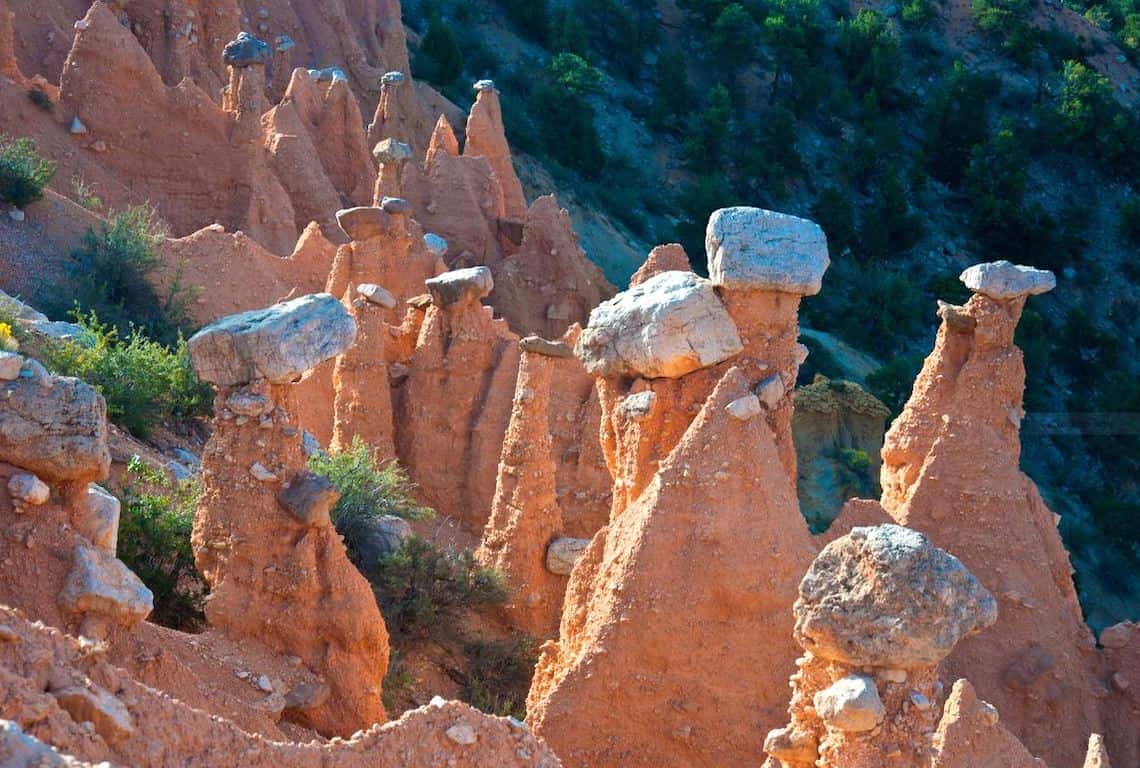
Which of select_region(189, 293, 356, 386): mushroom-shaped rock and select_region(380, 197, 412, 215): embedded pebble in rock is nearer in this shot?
select_region(189, 293, 356, 386): mushroom-shaped rock

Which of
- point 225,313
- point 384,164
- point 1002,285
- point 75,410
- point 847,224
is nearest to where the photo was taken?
point 75,410

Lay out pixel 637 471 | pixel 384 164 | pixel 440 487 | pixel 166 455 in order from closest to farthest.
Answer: pixel 637 471
pixel 166 455
pixel 440 487
pixel 384 164

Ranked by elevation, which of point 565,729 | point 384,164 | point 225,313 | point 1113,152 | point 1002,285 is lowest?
point 1113,152

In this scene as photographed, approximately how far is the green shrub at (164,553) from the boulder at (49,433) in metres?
2.61

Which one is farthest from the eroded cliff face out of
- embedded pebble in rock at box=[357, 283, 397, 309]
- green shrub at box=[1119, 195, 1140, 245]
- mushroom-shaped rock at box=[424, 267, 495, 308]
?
green shrub at box=[1119, 195, 1140, 245]

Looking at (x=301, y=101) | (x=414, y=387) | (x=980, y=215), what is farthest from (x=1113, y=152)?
(x=414, y=387)

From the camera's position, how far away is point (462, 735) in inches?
288

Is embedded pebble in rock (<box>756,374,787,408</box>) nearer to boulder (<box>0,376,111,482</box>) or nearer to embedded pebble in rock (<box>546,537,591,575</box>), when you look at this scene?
boulder (<box>0,376,111,482</box>)

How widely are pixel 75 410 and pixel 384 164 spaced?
1839 cm

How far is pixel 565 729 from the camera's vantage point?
966cm

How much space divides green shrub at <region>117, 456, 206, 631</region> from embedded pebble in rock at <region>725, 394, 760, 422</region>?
12.1 ft

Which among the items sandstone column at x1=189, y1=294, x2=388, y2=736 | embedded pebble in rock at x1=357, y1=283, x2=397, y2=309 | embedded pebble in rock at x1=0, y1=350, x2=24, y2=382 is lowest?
embedded pebble in rock at x1=357, y1=283, x2=397, y2=309

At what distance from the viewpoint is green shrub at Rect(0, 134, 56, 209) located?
68.8 feet

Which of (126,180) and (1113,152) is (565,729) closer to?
(126,180)
